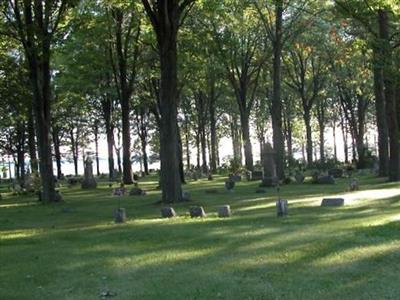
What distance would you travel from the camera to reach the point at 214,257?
28.6 ft

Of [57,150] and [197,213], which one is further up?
[57,150]

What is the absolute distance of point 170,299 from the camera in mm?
6434

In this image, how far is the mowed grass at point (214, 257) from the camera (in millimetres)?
6730

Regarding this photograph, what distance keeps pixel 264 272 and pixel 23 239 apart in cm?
669

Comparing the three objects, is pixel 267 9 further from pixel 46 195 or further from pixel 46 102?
pixel 46 195

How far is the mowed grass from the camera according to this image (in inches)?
265

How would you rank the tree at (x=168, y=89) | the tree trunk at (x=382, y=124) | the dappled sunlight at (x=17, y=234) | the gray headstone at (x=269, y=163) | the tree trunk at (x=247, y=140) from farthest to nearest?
the tree trunk at (x=247, y=140) < the gray headstone at (x=269, y=163) < the tree trunk at (x=382, y=124) < the tree at (x=168, y=89) < the dappled sunlight at (x=17, y=234)

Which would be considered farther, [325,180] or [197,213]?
[325,180]

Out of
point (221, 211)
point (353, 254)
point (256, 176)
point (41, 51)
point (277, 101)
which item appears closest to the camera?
point (353, 254)

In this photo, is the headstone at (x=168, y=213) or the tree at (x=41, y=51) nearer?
the headstone at (x=168, y=213)

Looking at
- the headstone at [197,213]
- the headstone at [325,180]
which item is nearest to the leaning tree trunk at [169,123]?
the headstone at [197,213]

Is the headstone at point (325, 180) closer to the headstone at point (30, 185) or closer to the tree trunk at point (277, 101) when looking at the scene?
the tree trunk at point (277, 101)

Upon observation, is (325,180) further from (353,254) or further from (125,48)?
(353,254)

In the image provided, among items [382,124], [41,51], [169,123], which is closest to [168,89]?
[169,123]
